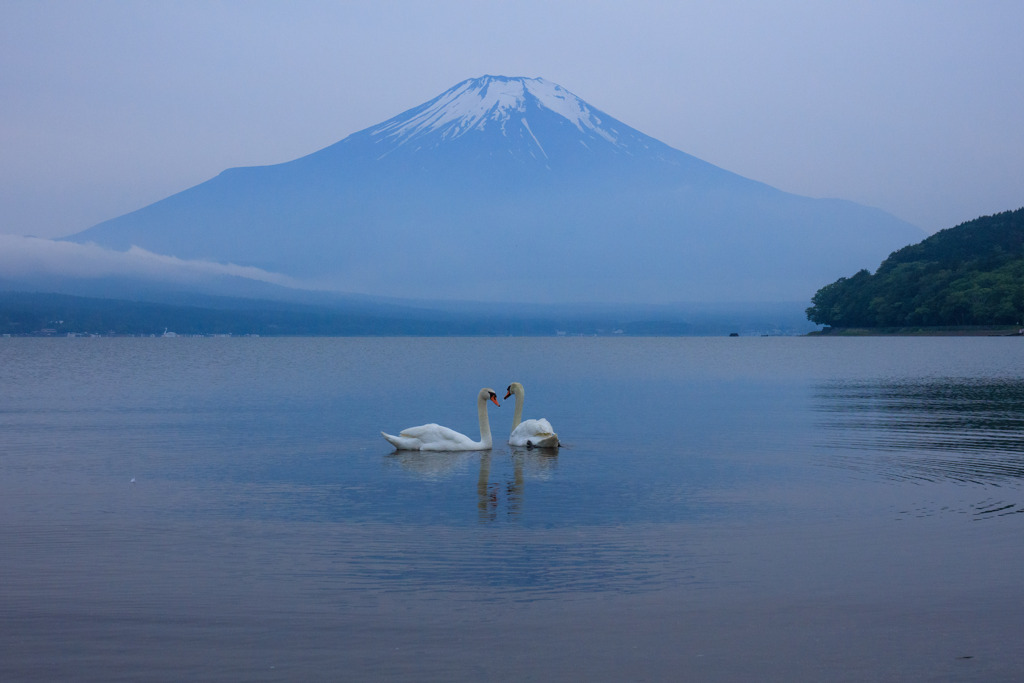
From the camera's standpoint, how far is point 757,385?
67.6 metres

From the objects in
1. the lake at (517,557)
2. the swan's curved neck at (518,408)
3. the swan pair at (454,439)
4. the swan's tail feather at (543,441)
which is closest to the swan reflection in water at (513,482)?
the lake at (517,557)

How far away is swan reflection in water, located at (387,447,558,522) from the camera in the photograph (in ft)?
69.0

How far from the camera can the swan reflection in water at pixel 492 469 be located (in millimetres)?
21027

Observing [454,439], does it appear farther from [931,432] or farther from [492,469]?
[931,432]

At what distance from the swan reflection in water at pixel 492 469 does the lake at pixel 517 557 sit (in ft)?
0.50

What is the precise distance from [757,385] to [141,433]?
41.9 m

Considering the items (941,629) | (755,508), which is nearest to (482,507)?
(755,508)

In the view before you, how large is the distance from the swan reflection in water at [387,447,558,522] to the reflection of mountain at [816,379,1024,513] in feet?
25.8

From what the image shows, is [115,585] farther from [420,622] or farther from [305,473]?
[305,473]

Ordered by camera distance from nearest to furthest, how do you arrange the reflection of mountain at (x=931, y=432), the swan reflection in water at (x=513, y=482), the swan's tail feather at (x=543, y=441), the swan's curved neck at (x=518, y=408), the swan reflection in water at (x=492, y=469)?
the swan reflection in water at (x=513, y=482) < the swan reflection in water at (x=492, y=469) < the reflection of mountain at (x=931, y=432) < the swan's tail feather at (x=543, y=441) < the swan's curved neck at (x=518, y=408)

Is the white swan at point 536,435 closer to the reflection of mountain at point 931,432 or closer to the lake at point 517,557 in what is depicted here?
the lake at point 517,557

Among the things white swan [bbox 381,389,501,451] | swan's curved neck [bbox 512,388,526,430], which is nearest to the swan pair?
white swan [bbox 381,389,501,451]

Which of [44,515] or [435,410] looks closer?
[44,515]

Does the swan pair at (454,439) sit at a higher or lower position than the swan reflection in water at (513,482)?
higher
